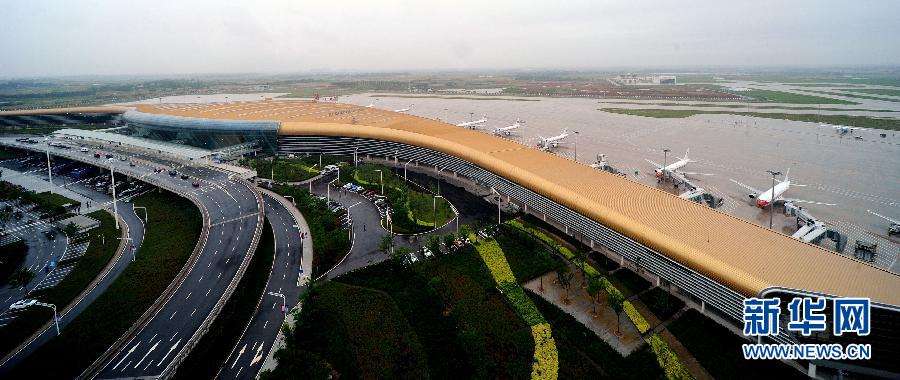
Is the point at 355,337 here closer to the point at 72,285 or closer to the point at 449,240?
the point at 449,240

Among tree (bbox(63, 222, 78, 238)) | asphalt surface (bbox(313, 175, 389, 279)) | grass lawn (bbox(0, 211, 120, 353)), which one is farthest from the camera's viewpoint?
tree (bbox(63, 222, 78, 238))

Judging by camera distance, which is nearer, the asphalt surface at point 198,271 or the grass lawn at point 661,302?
the asphalt surface at point 198,271

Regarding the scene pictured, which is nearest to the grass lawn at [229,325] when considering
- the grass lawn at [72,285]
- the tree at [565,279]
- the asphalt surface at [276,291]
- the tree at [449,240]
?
the asphalt surface at [276,291]

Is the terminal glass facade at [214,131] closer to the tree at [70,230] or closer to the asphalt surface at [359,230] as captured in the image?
the asphalt surface at [359,230]

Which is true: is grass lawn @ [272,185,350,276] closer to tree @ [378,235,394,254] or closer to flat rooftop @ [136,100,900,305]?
tree @ [378,235,394,254]

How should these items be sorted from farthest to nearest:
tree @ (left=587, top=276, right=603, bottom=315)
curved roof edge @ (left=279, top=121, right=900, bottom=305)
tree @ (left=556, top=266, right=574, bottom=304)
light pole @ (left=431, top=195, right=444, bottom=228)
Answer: light pole @ (left=431, top=195, right=444, bottom=228), tree @ (left=556, top=266, right=574, bottom=304), tree @ (left=587, top=276, right=603, bottom=315), curved roof edge @ (left=279, top=121, right=900, bottom=305)

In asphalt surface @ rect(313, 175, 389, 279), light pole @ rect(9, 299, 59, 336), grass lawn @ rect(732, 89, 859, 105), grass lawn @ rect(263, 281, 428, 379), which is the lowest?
grass lawn @ rect(263, 281, 428, 379)

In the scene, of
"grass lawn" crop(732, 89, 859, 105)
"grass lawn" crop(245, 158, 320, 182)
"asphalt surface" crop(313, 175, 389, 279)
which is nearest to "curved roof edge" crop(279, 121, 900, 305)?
"asphalt surface" crop(313, 175, 389, 279)
